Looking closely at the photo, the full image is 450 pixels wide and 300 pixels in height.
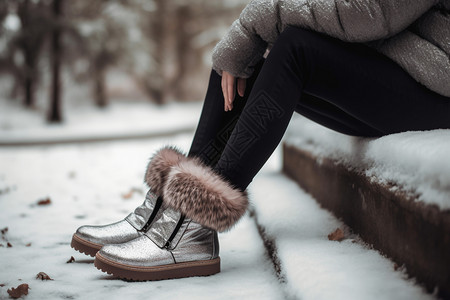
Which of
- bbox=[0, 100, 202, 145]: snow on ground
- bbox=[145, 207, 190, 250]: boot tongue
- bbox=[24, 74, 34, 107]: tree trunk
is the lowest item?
bbox=[0, 100, 202, 145]: snow on ground

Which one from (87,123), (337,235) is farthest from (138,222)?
(87,123)

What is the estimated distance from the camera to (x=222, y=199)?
1384 mm

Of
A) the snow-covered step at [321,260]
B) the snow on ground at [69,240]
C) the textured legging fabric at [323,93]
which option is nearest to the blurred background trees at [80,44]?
the snow on ground at [69,240]

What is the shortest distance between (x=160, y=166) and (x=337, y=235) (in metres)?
0.73

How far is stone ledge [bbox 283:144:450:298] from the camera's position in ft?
3.25

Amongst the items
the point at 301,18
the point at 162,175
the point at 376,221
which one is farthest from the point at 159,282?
the point at 301,18

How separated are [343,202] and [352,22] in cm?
78

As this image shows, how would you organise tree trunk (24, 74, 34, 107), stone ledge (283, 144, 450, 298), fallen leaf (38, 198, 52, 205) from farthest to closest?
1. tree trunk (24, 74, 34, 107)
2. fallen leaf (38, 198, 52, 205)
3. stone ledge (283, 144, 450, 298)

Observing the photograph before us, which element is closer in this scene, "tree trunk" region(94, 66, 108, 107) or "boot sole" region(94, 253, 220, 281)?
"boot sole" region(94, 253, 220, 281)

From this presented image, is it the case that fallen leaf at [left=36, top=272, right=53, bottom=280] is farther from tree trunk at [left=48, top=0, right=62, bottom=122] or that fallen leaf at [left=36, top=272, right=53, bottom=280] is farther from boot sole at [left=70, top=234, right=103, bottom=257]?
tree trunk at [left=48, top=0, right=62, bottom=122]

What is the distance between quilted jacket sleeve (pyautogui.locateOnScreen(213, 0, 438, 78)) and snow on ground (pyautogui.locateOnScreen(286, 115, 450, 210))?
355 mm

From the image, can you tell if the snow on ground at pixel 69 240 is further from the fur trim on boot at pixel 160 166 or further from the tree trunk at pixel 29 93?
the tree trunk at pixel 29 93

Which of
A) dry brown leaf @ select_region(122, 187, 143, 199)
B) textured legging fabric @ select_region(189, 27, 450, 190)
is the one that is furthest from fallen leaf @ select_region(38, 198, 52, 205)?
textured legging fabric @ select_region(189, 27, 450, 190)

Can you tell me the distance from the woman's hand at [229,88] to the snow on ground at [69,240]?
36 cm
